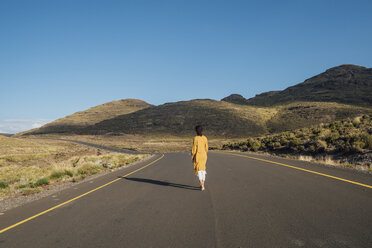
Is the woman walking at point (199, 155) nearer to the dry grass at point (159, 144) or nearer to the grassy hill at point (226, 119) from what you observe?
the dry grass at point (159, 144)

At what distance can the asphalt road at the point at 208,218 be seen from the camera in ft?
13.6

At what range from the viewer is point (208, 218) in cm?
530

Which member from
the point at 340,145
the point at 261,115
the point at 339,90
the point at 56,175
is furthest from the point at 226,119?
the point at 56,175

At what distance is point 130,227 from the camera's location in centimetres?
494

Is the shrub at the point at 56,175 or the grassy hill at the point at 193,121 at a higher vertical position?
the grassy hill at the point at 193,121

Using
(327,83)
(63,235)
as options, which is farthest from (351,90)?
(63,235)

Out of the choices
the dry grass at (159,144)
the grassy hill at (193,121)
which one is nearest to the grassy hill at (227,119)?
the grassy hill at (193,121)

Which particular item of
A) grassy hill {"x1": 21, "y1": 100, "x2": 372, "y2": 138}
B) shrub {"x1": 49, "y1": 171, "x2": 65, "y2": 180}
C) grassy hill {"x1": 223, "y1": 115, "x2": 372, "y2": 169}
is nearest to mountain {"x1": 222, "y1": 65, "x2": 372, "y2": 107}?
grassy hill {"x1": 21, "y1": 100, "x2": 372, "y2": 138}

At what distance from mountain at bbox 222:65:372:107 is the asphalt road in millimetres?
105162

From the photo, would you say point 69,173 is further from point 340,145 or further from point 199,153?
point 340,145

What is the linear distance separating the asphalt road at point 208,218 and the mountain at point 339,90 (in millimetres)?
105162

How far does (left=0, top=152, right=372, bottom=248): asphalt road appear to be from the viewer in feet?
13.6

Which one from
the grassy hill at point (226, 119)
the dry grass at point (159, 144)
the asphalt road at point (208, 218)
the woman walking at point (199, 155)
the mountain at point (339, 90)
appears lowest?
the dry grass at point (159, 144)

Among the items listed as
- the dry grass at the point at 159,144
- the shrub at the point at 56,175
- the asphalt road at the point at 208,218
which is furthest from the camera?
the dry grass at the point at 159,144
